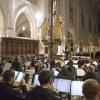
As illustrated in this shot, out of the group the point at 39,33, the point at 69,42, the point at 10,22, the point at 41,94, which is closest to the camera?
the point at 41,94

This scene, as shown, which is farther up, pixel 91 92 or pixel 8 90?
pixel 91 92

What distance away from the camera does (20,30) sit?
35.6 metres

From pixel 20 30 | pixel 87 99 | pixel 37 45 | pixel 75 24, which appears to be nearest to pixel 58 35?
pixel 87 99

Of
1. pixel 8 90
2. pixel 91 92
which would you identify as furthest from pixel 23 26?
pixel 91 92

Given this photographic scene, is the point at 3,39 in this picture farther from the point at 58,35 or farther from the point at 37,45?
the point at 58,35

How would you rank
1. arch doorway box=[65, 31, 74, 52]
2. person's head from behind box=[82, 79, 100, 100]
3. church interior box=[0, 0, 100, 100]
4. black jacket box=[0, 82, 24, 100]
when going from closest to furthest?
person's head from behind box=[82, 79, 100, 100], black jacket box=[0, 82, 24, 100], church interior box=[0, 0, 100, 100], arch doorway box=[65, 31, 74, 52]

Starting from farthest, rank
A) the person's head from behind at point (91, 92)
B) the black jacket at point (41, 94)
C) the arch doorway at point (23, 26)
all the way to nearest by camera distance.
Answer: the arch doorway at point (23, 26)
the black jacket at point (41, 94)
the person's head from behind at point (91, 92)

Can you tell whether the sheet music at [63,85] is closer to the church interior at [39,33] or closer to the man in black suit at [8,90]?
the man in black suit at [8,90]

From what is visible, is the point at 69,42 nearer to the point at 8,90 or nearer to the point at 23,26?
the point at 23,26

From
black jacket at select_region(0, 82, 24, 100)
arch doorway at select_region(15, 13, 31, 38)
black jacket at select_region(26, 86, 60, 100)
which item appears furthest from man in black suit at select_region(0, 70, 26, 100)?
arch doorway at select_region(15, 13, 31, 38)

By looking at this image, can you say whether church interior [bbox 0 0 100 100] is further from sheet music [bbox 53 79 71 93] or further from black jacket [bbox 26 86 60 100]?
black jacket [bbox 26 86 60 100]

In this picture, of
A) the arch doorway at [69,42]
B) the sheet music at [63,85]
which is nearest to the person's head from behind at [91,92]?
the sheet music at [63,85]

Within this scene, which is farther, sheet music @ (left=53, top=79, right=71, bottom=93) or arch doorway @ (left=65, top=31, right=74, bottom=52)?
arch doorway @ (left=65, top=31, right=74, bottom=52)

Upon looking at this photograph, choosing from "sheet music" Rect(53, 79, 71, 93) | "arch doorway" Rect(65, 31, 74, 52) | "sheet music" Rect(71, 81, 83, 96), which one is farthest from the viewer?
"arch doorway" Rect(65, 31, 74, 52)
